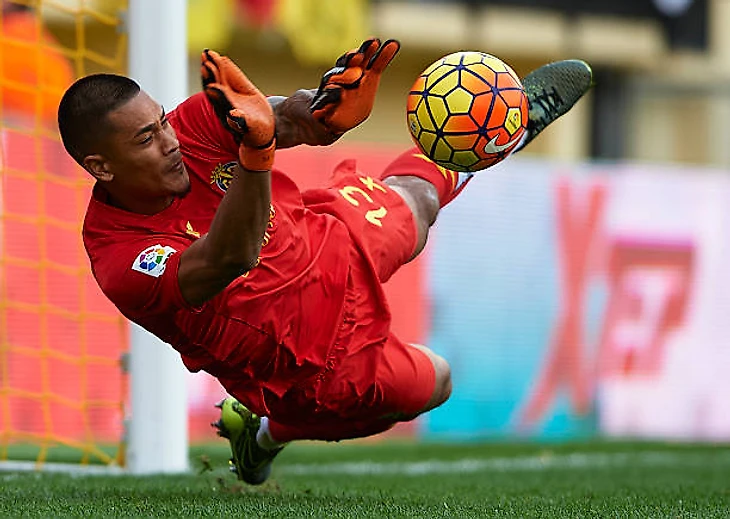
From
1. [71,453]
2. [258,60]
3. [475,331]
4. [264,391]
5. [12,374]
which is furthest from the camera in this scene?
[258,60]

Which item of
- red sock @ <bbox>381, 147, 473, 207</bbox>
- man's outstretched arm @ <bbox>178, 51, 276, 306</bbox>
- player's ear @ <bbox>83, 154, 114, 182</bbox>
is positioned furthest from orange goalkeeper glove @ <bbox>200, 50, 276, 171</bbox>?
red sock @ <bbox>381, 147, 473, 207</bbox>

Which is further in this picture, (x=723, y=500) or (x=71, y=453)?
(x=71, y=453)

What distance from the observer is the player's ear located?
426 centimetres

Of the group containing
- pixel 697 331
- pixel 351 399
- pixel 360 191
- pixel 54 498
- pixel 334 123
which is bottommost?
pixel 697 331

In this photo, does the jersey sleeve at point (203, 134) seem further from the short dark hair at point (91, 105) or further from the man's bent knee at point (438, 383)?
the man's bent knee at point (438, 383)

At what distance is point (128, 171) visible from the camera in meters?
4.25

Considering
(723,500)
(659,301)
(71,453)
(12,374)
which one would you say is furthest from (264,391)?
(659,301)

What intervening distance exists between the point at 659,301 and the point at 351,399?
7.05m

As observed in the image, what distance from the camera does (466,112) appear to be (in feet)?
15.1

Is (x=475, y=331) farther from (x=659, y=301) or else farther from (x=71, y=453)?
(x=71, y=453)

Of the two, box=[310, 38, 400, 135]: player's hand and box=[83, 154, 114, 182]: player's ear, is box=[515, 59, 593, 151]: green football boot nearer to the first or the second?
box=[310, 38, 400, 135]: player's hand

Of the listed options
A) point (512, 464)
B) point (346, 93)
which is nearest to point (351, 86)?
point (346, 93)

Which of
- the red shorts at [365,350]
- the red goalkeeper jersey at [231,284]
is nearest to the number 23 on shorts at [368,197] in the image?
the red shorts at [365,350]

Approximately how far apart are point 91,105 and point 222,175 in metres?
0.51
